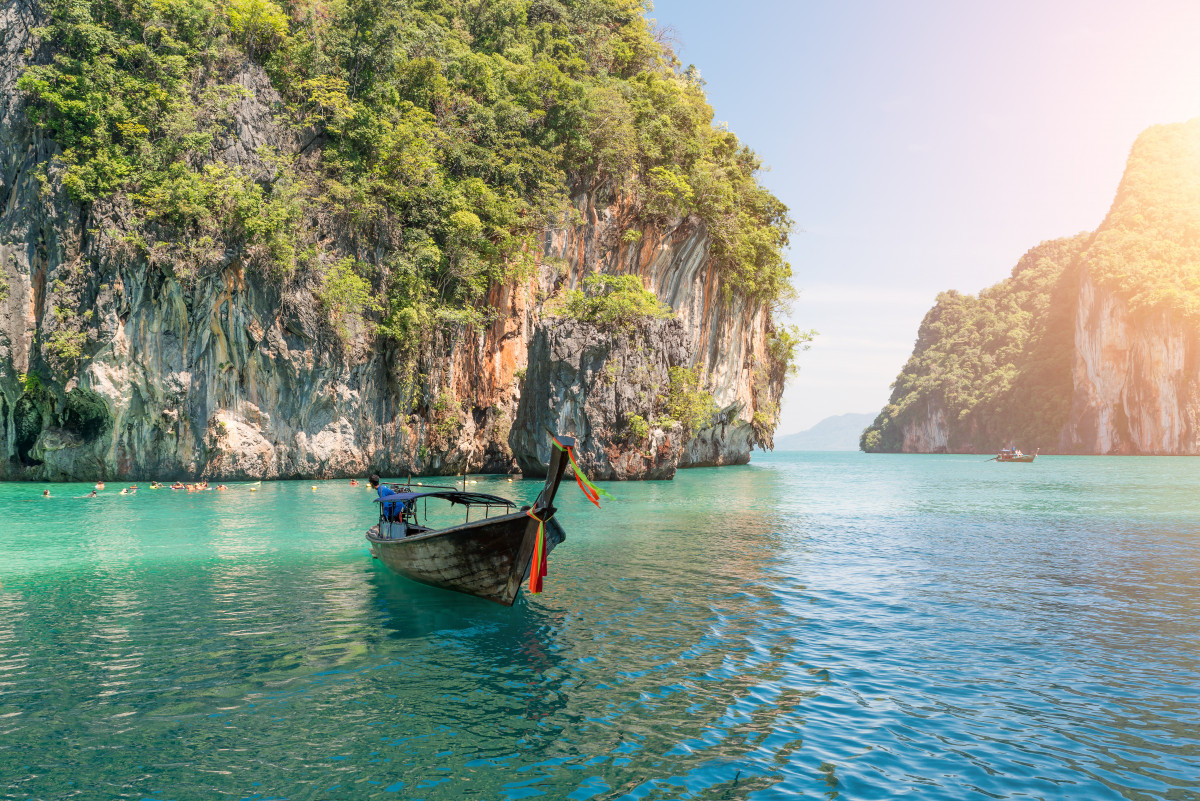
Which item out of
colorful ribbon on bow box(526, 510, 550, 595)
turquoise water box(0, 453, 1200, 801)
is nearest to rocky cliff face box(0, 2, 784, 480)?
turquoise water box(0, 453, 1200, 801)

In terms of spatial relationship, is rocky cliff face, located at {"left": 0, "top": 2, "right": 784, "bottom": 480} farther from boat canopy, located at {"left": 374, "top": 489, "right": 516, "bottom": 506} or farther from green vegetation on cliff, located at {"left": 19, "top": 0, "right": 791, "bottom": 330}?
boat canopy, located at {"left": 374, "top": 489, "right": 516, "bottom": 506}

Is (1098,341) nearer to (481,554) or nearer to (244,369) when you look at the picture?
(244,369)

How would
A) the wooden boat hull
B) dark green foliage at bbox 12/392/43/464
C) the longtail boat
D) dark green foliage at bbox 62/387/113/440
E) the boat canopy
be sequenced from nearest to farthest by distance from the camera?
the longtail boat, the wooden boat hull, the boat canopy, dark green foliage at bbox 62/387/113/440, dark green foliage at bbox 12/392/43/464

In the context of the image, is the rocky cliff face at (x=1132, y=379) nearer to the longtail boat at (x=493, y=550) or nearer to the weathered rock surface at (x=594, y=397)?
the weathered rock surface at (x=594, y=397)

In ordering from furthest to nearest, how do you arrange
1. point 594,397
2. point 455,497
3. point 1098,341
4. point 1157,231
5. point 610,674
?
point 1098,341
point 1157,231
point 594,397
point 455,497
point 610,674

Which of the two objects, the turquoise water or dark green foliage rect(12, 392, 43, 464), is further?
dark green foliage rect(12, 392, 43, 464)

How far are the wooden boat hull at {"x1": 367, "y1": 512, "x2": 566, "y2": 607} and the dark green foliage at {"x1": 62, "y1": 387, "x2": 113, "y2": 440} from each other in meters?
25.5

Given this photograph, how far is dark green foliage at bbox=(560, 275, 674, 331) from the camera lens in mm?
34219

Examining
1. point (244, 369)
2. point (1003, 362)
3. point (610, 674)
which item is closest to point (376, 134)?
point (244, 369)

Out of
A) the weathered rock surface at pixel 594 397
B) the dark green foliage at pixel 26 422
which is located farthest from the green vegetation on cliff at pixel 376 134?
the dark green foliage at pixel 26 422

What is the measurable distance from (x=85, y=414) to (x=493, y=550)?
1164 inches

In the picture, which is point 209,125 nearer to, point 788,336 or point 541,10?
point 541,10

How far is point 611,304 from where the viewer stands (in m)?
34.1

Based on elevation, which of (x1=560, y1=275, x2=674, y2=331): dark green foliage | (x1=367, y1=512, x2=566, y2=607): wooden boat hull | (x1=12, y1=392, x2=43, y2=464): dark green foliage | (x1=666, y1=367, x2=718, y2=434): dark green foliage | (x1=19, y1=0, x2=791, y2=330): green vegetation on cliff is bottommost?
(x1=367, y1=512, x2=566, y2=607): wooden boat hull
